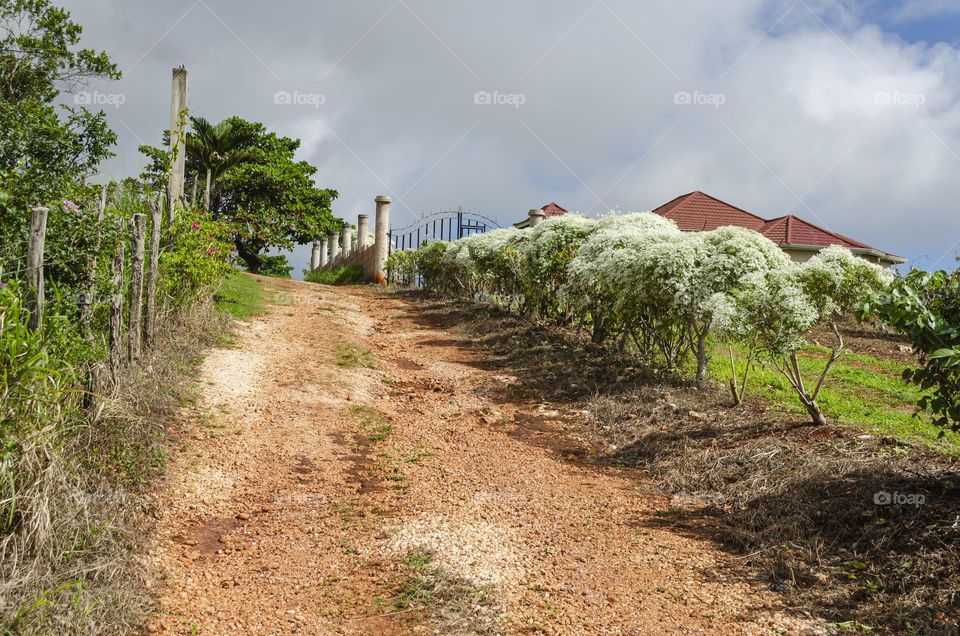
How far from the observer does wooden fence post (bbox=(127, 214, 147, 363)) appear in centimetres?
647

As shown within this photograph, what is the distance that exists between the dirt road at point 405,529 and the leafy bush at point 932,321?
190 cm

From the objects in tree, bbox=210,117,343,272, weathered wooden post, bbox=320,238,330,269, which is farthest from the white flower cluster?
weathered wooden post, bbox=320,238,330,269

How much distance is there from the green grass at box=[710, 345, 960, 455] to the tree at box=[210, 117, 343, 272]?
76.0 ft

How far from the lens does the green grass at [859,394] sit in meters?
7.18

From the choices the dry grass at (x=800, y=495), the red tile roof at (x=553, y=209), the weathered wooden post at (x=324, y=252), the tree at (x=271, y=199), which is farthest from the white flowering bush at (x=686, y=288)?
the weathered wooden post at (x=324, y=252)

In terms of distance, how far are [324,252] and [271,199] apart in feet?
25.2

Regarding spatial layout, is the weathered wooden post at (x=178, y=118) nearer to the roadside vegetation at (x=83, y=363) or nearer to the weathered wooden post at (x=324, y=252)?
the roadside vegetation at (x=83, y=363)

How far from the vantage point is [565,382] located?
9570 millimetres

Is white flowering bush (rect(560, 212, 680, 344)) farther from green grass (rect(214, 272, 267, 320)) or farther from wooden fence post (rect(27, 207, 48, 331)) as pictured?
wooden fence post (rect(27, 207, 48, 331))

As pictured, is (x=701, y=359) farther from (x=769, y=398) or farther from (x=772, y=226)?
(x=772, y=226)

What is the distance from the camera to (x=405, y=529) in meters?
5.00

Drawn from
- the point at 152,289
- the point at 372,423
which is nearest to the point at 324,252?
the point at 152,289

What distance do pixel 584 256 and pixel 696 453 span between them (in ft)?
15.0

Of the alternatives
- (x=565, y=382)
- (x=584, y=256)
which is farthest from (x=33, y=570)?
(x=584, y=256)
